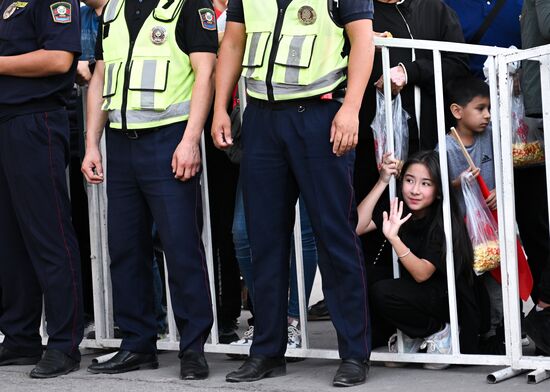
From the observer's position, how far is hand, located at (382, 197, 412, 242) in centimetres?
483

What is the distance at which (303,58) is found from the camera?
461 cm

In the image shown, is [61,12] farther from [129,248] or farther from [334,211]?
[334,211]

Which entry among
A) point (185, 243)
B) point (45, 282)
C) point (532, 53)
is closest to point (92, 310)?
point (45, 282)

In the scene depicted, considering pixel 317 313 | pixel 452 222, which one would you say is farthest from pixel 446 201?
pixel 317 313

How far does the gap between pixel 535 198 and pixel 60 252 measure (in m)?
2.19

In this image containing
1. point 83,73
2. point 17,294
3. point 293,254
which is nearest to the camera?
point 293,254

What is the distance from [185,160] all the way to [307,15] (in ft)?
2.78

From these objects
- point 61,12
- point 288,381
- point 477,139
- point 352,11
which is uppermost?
point 61,12

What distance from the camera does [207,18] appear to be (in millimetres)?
5043

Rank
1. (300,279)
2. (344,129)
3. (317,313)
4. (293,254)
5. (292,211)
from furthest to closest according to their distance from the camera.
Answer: (317,313), (293,254), (300,279), (292,211), (344,129)

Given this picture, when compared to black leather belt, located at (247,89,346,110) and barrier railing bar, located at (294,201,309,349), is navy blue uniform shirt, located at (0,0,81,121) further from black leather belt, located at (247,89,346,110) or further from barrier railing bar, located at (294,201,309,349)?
barrier railing bar, located at (294,201,309,349)

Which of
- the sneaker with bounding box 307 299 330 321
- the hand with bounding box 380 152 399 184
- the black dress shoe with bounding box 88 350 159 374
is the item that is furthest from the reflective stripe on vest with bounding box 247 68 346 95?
the sneaker with bounding box 307 299 330 321

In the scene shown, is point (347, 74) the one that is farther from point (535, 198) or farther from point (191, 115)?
point (535, 198)

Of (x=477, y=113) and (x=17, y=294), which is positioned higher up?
(x=477, y=113)
